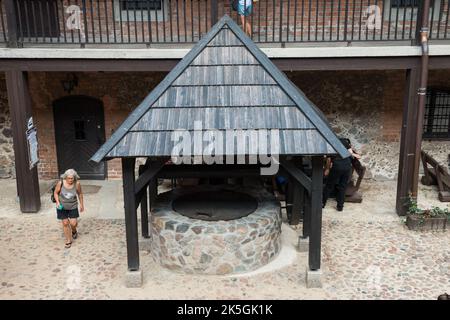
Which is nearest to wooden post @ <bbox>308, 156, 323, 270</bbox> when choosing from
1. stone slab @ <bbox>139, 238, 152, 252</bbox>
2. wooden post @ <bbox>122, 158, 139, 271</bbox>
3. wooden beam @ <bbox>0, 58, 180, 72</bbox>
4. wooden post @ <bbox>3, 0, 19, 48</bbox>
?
wooden post @ <bbox>122, 158, 139, 271</bbox>

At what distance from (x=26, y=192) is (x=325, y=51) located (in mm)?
6211

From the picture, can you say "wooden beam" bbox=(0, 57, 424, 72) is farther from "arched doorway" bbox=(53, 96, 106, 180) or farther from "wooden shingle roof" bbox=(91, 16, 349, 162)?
"arched doorway" bbox=(53, 96, 106, 180)

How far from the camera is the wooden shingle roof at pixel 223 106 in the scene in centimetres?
553

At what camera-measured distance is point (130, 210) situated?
6.02 metres

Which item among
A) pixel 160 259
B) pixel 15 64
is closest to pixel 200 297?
pixel 160 259

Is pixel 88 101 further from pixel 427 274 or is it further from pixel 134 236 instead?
pixel 427 274

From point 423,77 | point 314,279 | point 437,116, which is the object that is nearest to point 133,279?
point 314,279

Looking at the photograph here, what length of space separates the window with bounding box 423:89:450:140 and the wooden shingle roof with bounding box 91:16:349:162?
243 inches

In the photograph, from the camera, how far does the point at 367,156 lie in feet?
35.5

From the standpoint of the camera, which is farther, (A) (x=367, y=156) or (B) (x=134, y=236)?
(A) (x=367, y=156)

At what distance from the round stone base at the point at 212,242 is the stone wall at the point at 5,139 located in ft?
18.9

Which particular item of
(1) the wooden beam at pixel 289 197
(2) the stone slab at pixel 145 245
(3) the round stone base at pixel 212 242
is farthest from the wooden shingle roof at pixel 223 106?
(1) the wooden beam at pixel 289 197

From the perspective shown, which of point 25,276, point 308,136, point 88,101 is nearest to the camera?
point 308,136

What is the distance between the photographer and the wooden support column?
8.16m
